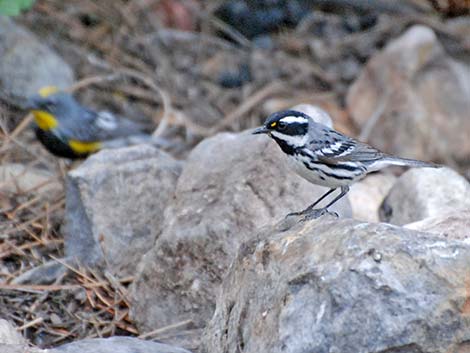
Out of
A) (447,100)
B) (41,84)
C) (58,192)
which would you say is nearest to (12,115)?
(41,84)

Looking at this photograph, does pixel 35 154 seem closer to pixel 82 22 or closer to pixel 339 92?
pixel 82 22

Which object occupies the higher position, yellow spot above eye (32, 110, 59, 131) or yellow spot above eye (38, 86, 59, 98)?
yellow spot above eye (38, 86, 59, 98)

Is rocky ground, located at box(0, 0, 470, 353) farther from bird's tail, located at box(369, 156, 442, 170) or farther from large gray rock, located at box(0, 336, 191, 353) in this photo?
bird's tail, located at box(369, 156, 442, 170)

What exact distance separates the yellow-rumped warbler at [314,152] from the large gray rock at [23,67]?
373 cm

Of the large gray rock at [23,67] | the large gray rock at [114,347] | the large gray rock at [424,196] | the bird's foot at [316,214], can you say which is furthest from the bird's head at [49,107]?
the large gray rock at [114,347]

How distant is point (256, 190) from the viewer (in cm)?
556

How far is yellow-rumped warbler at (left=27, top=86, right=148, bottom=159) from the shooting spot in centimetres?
794

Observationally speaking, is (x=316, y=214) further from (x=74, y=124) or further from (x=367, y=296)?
(x=74, y=124)

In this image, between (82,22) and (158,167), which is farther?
(82,22)

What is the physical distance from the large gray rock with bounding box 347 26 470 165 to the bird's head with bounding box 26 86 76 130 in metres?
2.75

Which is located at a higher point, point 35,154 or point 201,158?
point 201,158

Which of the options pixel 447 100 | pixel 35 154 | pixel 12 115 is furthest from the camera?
pixel 447 100

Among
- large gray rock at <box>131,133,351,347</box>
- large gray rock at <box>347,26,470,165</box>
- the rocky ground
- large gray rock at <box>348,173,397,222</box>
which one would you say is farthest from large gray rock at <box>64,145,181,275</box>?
large gray rock at <box>347,26,470,165</box>

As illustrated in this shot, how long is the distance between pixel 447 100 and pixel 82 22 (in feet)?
11.8
